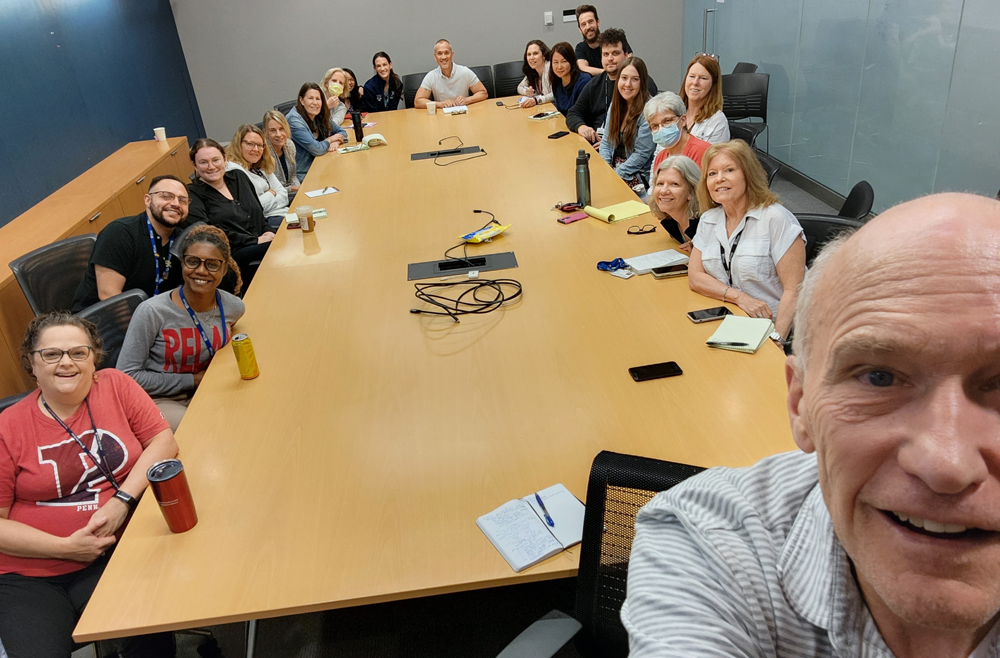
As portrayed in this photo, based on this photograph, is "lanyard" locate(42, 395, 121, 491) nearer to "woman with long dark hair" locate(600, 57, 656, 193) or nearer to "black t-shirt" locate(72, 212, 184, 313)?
"black t-shirt" locate(72, 212, 184, 313)

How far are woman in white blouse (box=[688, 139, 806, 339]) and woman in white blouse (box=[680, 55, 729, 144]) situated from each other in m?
1.29

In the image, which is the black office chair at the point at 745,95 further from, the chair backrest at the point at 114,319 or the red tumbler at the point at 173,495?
the red tumbler at the point at 173,495

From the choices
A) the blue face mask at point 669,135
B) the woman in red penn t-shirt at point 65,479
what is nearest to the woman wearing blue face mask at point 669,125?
the blue face mask at point 669,135

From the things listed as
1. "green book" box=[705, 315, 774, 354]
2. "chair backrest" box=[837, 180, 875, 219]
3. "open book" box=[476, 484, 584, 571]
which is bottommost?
"open book" box=[476, 484, 584, 571]

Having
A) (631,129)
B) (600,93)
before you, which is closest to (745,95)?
(600,93)

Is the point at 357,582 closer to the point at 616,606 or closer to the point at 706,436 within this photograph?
the point at 616,606

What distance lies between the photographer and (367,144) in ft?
18.2

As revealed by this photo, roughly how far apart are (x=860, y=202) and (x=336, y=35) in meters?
7.44

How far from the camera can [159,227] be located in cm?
322

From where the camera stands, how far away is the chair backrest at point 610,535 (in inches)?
48.9

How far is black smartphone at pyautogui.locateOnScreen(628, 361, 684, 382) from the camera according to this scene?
6.84ft

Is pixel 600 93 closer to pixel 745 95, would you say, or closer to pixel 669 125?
pixel 745 95

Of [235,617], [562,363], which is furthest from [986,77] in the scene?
[235,617]

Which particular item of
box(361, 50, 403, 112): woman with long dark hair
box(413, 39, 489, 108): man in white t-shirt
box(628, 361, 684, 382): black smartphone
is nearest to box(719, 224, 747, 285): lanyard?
box(628, 361, 684, 382): black smartphone
